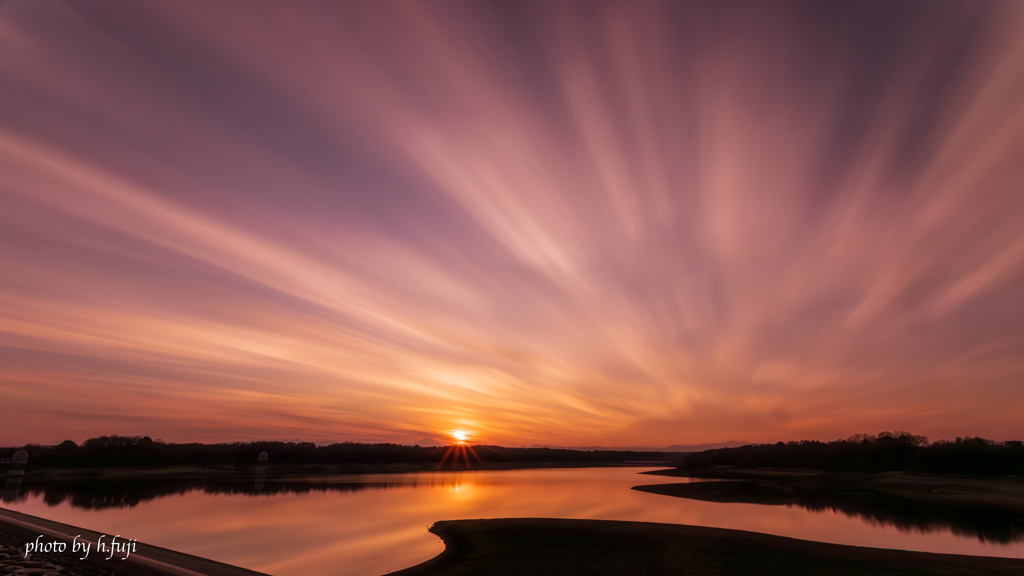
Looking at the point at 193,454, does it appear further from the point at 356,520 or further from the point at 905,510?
the point at 905,510

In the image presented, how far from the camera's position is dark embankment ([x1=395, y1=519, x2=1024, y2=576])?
885 inches

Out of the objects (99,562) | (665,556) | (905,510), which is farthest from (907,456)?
(99,562)

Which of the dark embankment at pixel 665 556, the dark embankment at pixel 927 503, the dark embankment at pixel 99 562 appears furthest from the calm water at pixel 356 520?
the dark embankment at pixel 665 556

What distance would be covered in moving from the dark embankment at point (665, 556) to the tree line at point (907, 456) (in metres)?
97.4

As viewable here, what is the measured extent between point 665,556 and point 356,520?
2792 cm

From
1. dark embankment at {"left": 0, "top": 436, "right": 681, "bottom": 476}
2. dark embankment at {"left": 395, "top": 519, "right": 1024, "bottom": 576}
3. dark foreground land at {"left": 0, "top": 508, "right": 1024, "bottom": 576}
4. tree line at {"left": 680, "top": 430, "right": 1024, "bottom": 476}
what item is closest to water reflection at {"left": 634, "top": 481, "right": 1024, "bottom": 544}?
dark embankment at {"left": 395, "top": 519, "right": 1024, "bottom": 576}

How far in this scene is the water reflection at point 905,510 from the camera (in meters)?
38.3

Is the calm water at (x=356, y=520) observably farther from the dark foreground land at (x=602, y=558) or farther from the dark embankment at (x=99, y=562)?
the dark foreground land at (x=602, y=558)

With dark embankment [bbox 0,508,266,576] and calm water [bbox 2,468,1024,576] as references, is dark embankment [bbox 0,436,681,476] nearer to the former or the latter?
calm water [bbox 2,468,1024,576]

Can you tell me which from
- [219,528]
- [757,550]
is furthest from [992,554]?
[219,528]

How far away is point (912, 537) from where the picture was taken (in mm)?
33844

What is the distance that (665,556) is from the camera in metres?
24.9

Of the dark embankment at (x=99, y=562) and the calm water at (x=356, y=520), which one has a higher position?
the dark embankment at (x=99, y=562)

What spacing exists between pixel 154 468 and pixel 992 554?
153427mm
